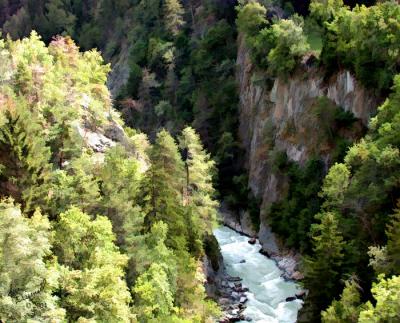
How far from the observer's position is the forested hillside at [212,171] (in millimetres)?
34875

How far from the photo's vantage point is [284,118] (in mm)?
72500

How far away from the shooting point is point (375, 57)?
5647cm

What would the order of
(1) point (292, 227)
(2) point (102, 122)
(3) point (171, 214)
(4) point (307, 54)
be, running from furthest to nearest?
(4) point (307, 54) < (1) point (292, 227) < (2) point (102, 122) < (3) point (171, 214)

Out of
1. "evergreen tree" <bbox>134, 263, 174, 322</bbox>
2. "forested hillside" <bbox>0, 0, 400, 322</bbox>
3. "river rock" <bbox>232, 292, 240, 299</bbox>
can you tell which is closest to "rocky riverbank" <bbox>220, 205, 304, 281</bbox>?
"forested hillside" <bbox>0, 0, 400, 322</bbox>

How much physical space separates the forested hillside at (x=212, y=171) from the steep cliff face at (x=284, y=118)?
248 millimetres

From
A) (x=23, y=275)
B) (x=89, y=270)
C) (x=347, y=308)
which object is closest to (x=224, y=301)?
(x=347, y=308)

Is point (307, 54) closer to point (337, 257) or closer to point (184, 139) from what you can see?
point (184, 139)

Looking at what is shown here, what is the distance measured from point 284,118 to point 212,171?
1141 cm

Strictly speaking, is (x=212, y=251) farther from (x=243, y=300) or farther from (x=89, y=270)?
(x=89, y=270)

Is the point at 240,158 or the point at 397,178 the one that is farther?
the point at 240,158

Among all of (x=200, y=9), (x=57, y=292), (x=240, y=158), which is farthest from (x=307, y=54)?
(x=57, y=292)

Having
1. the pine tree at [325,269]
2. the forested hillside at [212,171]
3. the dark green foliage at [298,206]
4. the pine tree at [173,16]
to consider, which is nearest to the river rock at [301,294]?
the forested hillside at [212,171]

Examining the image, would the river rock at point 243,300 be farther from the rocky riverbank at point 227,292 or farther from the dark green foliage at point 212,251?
the dark green foliage at point 212,251

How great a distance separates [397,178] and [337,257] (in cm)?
846
